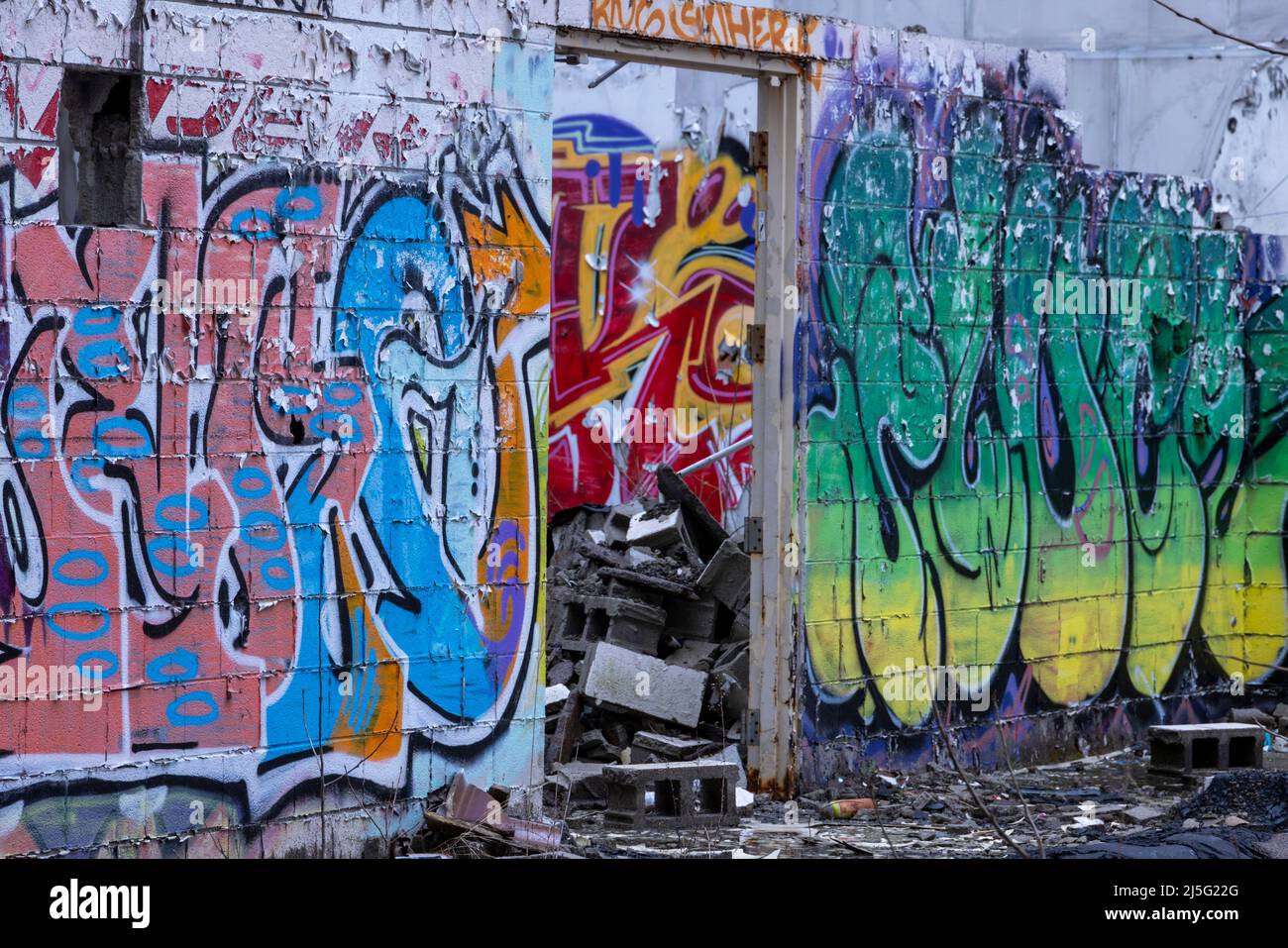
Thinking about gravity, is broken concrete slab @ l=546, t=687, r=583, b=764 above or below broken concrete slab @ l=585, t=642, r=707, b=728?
below

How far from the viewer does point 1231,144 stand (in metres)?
14.5

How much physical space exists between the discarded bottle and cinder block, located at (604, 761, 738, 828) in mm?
501

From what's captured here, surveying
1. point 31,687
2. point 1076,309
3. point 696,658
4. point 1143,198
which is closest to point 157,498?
point 31,687

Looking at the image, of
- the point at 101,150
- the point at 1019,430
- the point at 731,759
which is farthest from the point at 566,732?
the point at 101,150

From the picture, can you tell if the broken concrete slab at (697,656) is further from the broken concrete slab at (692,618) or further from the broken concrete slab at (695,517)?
the broken concrete slab at (695,517)

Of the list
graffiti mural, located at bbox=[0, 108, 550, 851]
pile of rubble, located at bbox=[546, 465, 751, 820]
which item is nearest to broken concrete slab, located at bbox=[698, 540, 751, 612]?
pile of rubble, located at bbox=[546, 465, 751, 820]

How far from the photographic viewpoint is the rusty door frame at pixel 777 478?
27.9 ft

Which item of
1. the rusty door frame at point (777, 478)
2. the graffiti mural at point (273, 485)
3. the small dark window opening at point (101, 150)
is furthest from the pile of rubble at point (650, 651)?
the small dark window opening at point (101, 150)

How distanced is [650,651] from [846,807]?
1768mm

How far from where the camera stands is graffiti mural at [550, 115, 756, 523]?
48.5 feet

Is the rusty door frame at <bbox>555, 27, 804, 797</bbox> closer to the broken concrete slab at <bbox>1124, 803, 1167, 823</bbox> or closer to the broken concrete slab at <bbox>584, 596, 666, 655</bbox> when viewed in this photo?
the broken concrete slab at <bbox>584, 596, 666, 655</bbox>

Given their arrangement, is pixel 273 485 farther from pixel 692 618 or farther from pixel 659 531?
pixel 659 531

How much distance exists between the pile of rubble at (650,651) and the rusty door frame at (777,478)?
24 centimetres
